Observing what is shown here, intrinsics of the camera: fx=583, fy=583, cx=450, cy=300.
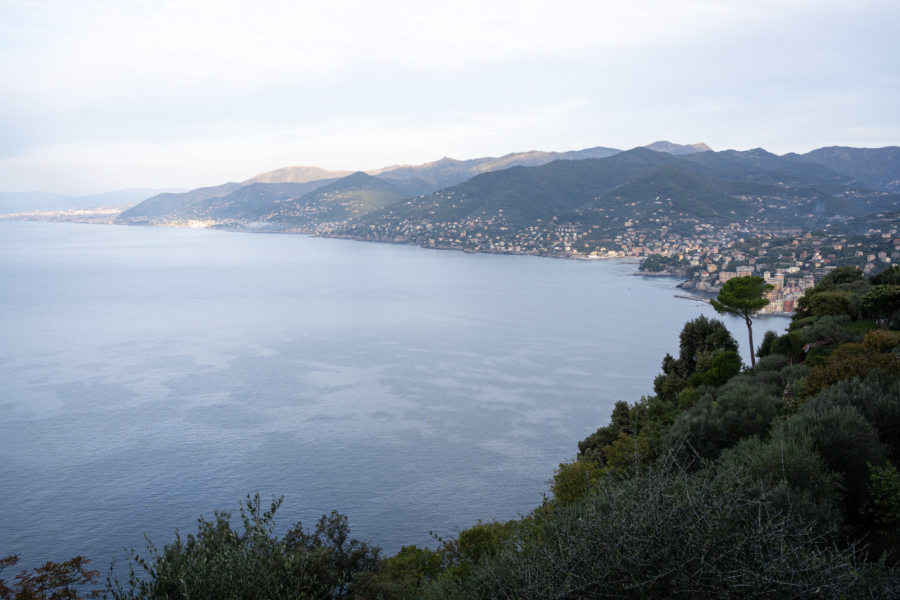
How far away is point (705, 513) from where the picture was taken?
6387 mm

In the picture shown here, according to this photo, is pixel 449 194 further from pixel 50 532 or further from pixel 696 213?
pixel 50 532

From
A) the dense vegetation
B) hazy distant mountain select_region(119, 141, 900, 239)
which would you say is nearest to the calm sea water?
the dense vegetation

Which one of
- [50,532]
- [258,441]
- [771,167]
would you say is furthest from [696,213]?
[50,532]

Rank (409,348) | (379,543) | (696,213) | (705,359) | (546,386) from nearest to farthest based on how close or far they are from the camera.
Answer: (379,543)
(705,359)
(546,386)
(409,348)
(696,213)

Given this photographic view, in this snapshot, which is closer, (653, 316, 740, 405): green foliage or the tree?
(653, 316, 740, 405): green foliage

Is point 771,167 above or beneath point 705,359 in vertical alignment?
above

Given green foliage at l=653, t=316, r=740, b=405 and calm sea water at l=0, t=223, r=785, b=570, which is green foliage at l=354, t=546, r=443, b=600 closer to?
calm sea water at l=0, t=223, r=785, b=570

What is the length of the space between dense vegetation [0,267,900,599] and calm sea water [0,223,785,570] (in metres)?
6.42

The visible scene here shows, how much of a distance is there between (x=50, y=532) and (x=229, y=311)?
44093mm

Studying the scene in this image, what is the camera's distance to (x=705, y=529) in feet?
21.2

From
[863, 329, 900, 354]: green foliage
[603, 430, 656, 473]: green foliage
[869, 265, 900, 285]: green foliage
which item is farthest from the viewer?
[869, 265, 900, 285]: green foliage

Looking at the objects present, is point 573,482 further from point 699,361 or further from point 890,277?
point 890,277

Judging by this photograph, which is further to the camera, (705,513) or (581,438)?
(581,438)

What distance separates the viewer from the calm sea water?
22891 mm
